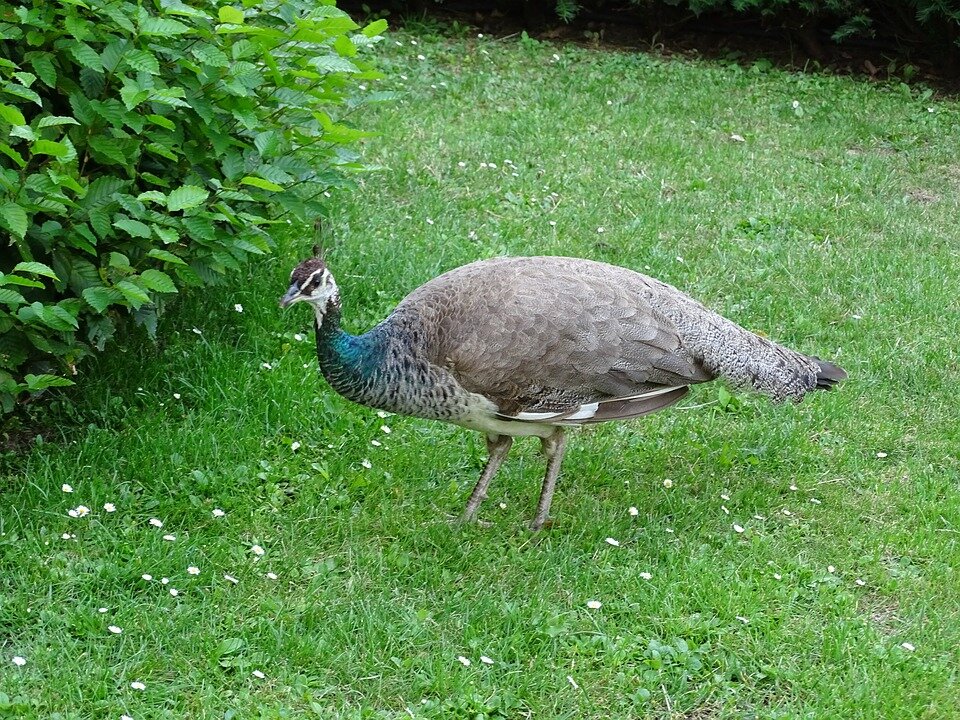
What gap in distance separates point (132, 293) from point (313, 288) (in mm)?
669

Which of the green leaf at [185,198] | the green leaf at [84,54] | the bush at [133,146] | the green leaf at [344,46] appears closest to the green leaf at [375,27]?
the bush at [133,146]

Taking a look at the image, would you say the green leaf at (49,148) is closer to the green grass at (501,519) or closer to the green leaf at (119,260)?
the green leaf at (119,260)

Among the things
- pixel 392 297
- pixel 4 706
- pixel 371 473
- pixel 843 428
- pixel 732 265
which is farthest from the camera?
pixel 732 265

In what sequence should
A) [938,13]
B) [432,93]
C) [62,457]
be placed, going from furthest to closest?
1. [938,13]
2. [432,93]
3. [62,457]

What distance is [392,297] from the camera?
6184 mm

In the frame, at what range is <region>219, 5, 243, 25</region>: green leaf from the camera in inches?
164

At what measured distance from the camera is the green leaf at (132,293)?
13.6 feet

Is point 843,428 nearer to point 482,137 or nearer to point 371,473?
point 371,473

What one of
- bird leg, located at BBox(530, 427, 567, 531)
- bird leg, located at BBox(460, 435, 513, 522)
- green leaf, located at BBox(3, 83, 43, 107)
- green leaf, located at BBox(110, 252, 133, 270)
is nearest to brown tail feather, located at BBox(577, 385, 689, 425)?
bird leg, located at BBox(530, 427, 567, 531)

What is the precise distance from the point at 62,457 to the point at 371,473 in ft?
4.28

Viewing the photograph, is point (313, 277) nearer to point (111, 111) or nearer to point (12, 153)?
point (111, 111)

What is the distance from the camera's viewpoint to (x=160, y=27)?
3990 mm

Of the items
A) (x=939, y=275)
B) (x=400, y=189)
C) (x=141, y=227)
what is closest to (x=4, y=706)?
(x=141, y=227)

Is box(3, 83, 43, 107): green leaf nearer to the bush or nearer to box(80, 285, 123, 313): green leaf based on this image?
the bush
